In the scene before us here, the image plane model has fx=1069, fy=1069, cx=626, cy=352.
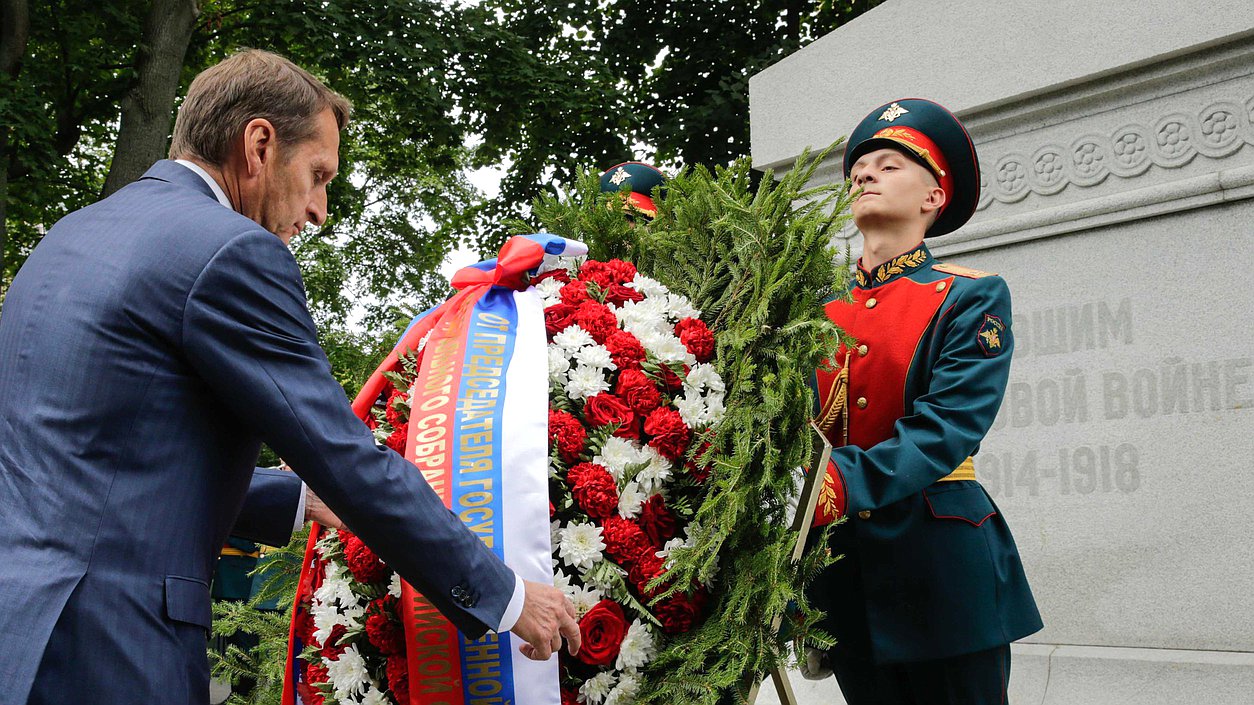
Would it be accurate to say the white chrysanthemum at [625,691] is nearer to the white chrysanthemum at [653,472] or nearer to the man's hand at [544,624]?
the man's hand at [544,624]

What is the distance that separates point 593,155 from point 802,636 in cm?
1089

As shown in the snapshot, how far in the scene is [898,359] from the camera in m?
2.74

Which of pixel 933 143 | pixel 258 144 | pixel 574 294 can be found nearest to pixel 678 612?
pixel 574 294

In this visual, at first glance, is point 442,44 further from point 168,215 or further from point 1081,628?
point 168,215

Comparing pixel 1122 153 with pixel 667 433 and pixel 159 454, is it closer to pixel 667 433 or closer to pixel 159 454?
pixel 667 433

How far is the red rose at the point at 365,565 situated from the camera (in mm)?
2168

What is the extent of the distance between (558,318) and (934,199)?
1202 millimetres

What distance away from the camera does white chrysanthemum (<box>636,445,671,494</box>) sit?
2.13m

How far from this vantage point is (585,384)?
2.22 metres

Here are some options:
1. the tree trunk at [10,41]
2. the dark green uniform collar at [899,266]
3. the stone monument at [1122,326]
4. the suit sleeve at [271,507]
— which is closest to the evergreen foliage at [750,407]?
the dark green uniform collar at [899,266]

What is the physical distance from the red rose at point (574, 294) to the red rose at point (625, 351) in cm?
19

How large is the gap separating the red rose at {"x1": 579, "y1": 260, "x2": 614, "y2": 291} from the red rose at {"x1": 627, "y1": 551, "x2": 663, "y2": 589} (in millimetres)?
681

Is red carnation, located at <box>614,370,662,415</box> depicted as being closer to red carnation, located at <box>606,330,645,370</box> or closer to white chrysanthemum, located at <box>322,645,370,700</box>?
red carnation, located at <box>606,330,645,370</box>

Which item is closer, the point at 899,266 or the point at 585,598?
the point at 585,598
